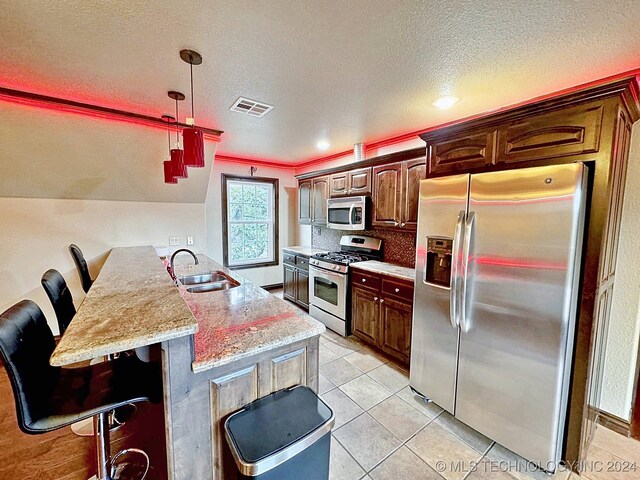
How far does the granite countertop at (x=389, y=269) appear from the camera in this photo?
8.71ft

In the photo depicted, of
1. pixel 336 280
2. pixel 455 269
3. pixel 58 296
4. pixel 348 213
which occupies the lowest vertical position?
pixel 336 280

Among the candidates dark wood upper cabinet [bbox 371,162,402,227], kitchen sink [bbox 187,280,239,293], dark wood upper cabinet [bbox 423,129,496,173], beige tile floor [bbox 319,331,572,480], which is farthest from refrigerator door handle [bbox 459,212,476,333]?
kitchen sink [bbox 187,280,239,293]

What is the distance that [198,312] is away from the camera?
5.35 feet

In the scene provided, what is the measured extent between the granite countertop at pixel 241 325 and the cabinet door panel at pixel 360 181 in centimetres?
205

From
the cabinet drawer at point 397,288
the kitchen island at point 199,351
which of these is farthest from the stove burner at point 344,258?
the kitchen island at point 199,351

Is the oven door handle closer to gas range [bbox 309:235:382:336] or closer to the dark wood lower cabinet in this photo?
gas range [bbox 309:235:382:336]

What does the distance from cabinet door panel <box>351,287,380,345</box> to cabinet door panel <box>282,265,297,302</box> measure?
1.39 meters

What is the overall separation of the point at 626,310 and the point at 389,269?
1.76 m

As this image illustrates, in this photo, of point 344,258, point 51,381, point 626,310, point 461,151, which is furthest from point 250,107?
point 626,310

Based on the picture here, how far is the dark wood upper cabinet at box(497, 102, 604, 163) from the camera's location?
1480 mm

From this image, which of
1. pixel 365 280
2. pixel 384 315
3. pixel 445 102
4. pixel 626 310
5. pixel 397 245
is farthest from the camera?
pixel 397 245

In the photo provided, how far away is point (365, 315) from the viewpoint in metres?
3.08

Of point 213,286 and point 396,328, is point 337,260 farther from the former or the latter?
point 213,286

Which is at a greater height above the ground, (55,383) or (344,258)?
(344,258)
